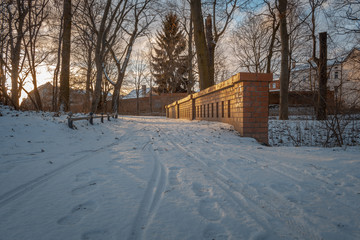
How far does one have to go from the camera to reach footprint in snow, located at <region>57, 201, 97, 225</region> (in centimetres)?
138

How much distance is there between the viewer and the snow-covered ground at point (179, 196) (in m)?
1.30

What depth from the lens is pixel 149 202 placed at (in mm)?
1681

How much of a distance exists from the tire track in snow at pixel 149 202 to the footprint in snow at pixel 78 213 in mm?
408

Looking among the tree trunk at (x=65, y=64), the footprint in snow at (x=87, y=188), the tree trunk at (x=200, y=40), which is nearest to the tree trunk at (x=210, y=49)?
the tree trunk at (x=200, y=40)

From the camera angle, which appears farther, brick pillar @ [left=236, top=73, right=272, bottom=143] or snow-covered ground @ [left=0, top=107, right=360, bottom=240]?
brick pillar @ [left=236, top=73, right=272, bottom=143]

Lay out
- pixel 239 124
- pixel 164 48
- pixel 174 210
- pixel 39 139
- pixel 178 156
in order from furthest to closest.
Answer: pixel 164 48 → pixel 239 124 → pixel 39 139 → pixel 178 156 → pixel 174 210

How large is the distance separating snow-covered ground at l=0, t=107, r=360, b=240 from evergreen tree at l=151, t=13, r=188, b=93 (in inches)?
910

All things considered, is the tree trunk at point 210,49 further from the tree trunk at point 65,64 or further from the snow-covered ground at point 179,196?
the snow-covered ground at point 179,196

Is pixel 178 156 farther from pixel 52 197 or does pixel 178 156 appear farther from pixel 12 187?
pixel 12 187

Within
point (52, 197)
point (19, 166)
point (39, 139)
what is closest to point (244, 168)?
point (52, 197)

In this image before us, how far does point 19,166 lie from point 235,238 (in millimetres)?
3022

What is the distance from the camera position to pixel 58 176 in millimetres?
2328

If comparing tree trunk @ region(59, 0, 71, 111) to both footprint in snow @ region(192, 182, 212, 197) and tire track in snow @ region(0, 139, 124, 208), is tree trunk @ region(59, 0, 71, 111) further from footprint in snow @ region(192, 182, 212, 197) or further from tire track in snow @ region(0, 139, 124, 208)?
footprint in snow @ region(192, 182, 212, 197)

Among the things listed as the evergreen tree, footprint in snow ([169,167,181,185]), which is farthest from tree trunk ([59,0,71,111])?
the evergreen tree
